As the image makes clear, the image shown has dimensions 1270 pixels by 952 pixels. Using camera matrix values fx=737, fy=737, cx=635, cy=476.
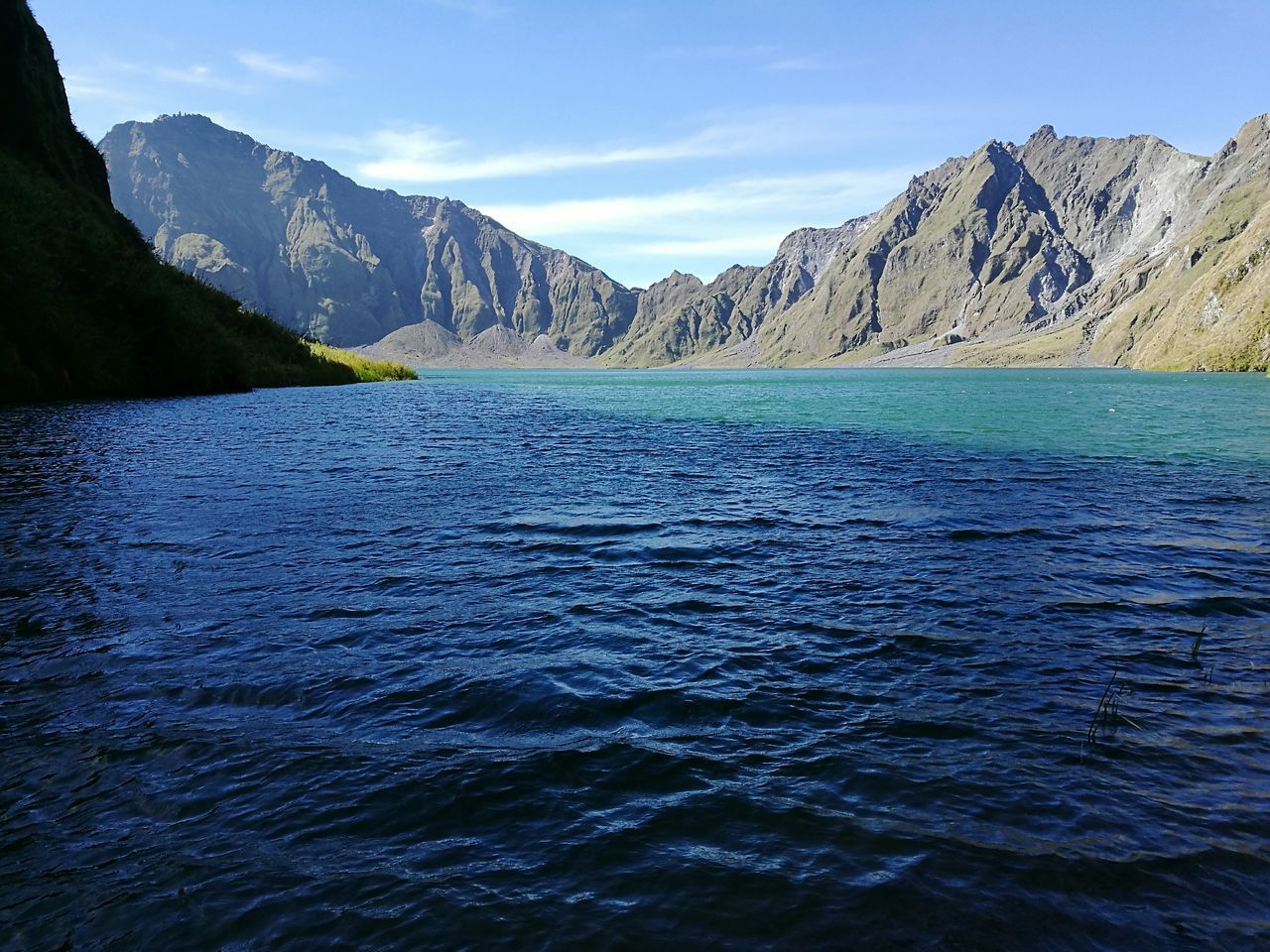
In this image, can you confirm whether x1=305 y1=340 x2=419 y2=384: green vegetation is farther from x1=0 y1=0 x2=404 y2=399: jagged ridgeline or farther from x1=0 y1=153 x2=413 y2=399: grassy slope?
x1=0 y1=153 x2=413 y2=399: grassy slope

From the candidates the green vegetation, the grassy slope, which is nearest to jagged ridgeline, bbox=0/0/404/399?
the grassy slope

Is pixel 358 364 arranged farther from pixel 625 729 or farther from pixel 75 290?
pixel 625 729

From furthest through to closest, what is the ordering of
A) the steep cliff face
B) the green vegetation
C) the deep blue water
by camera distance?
the green vegetation, the steep cliff face, the deep blue water

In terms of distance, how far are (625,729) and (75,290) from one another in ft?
218

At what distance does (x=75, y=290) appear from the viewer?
57.0 m

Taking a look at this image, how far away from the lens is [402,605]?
47.8 ft

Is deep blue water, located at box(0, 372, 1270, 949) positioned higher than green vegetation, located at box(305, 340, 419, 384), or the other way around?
green vegetation, located at box(305, 340, 419, 384)

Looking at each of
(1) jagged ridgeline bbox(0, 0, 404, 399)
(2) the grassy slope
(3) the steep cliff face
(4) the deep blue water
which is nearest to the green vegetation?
(1) jagged ridgeline bbox(0, 0, 404, 399)

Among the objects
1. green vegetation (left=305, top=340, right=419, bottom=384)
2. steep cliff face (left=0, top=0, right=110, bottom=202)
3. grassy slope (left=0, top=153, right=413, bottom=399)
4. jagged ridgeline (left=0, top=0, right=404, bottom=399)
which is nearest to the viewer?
grassy slope (left=0, top=153, right=413, bottom=399)

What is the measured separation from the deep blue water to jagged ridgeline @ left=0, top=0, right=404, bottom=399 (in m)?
36.8

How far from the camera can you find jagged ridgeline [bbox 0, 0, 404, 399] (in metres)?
50.8

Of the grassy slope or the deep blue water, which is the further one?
the grassy slope

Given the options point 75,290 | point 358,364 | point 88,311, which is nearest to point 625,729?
point 88,311

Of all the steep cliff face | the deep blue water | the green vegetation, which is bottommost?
the deep blue water
